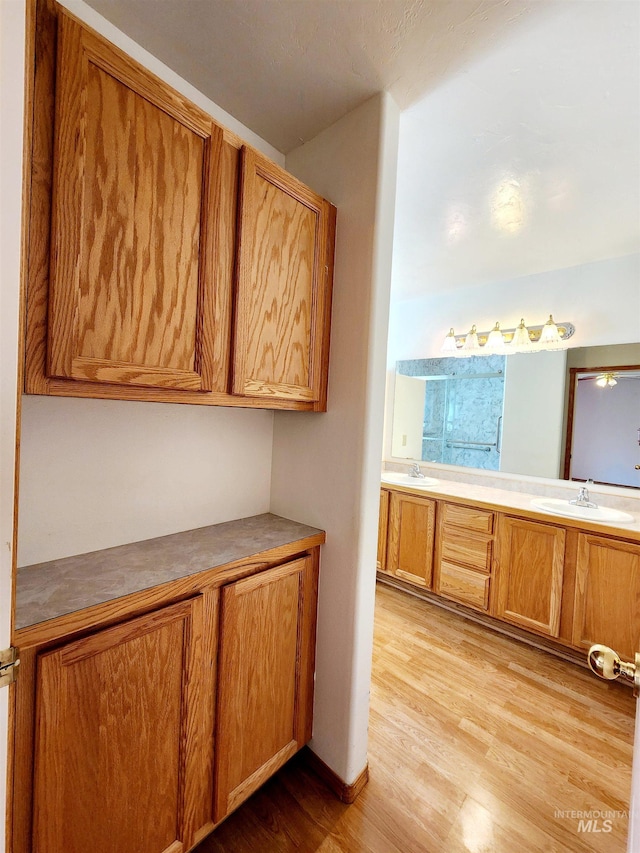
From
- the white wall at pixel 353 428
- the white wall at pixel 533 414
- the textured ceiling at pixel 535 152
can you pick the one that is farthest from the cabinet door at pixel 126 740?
the white wall at pixel 533 414

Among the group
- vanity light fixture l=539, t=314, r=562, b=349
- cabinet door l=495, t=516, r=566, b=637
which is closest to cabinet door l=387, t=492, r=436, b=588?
cabinet door l=495, t=516, r=566, b=637

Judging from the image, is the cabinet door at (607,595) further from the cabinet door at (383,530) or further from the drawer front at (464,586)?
the cabinet door at (383,530)

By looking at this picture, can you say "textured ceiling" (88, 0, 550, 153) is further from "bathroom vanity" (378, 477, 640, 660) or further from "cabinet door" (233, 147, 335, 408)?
"bathroom vanity" (378, 477, 640, 660)

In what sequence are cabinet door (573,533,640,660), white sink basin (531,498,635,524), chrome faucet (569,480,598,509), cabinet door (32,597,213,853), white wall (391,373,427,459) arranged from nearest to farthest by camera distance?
cabinet door (32,597,213,853) < cabinet door (573,533,640,660) < white sink basin (531,498,635,524) < chrome faucet (569,480,598,509) < white wall (391,373,427,459)

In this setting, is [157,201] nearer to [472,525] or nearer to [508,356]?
[472,525]

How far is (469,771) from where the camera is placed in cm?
141

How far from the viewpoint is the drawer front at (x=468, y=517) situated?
2.36m

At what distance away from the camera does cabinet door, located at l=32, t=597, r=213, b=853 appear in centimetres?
76

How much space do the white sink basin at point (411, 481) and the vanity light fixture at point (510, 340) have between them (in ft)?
3.60

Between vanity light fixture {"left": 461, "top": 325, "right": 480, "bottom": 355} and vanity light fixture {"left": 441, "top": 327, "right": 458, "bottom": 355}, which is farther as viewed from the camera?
vanity light fixture {"left": 441, "top": 327, "right": 458, "bottom": 355}

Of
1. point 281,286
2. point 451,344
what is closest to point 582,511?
point 451,344

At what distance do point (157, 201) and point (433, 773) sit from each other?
2.15m

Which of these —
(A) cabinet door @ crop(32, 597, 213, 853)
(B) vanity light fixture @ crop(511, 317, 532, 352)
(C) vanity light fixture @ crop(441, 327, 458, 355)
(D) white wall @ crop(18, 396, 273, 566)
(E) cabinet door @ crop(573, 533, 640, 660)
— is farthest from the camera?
(C) vanity light fixture @ crop(441, 327, 458, 355)

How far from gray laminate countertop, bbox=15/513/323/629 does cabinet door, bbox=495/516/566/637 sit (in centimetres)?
151
